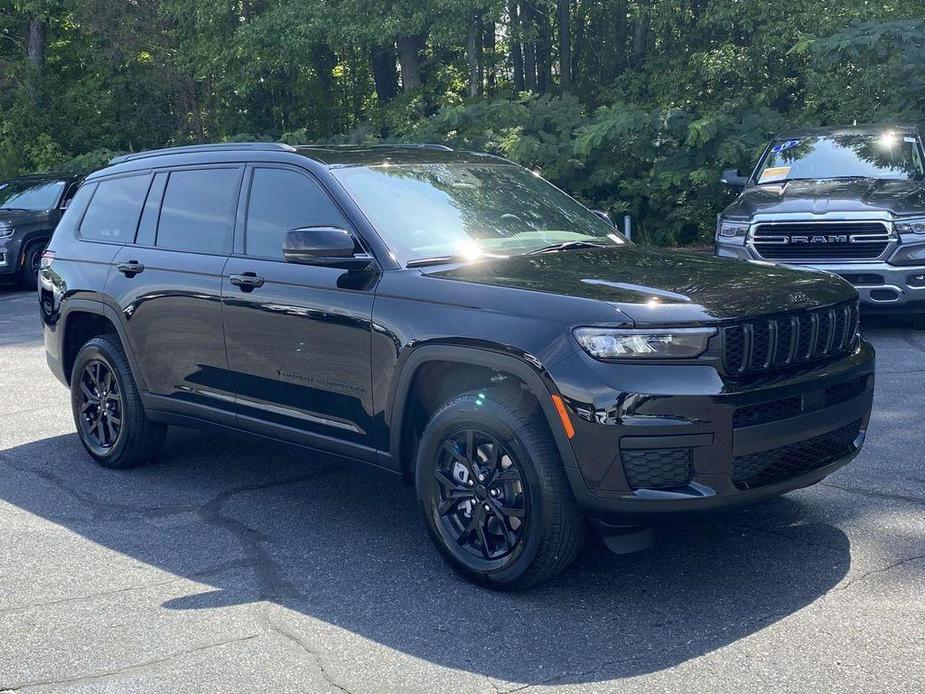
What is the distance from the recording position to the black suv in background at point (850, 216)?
9.85 metres

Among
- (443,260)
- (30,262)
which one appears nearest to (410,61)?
(30,262)

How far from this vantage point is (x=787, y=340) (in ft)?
14.7

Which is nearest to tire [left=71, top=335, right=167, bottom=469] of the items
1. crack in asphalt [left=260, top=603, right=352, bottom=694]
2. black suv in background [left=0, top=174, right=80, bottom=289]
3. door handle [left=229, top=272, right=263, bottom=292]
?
door handle [left=229, top=272, right=263, bottom=292]

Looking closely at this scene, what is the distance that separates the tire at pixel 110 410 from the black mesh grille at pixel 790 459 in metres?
3.59

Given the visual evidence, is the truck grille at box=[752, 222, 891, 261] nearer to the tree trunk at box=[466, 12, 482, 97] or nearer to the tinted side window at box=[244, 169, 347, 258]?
the tinted side window at box=[244, 169, 347, 258]

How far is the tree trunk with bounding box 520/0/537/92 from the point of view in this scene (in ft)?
88.8

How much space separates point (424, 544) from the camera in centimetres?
524

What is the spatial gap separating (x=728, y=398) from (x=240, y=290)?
2565 millimetres

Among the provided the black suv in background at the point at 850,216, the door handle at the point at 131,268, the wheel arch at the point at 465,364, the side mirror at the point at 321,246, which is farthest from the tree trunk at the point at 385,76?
the wheel arch at the point at 465,364

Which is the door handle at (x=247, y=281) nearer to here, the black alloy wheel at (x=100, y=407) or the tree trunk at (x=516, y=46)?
the black alloy wheel at (x=100, y=407)

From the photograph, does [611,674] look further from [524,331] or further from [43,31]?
[43,31]

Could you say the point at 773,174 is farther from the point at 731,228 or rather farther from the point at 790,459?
the point at 790,459

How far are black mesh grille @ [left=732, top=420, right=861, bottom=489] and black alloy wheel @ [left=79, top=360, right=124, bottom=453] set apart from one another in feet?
12.3

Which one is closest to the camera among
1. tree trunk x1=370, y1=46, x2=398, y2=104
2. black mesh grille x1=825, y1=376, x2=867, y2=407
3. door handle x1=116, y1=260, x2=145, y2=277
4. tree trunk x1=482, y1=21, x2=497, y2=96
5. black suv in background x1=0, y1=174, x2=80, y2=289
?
black mesh grille x1=825, y1=376, x2=867, y2=407
